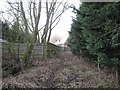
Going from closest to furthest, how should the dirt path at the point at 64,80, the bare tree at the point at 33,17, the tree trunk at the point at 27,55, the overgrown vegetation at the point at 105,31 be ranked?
the overgrown vegetation at the point at 105,31 < the dirt path at the point at 64,80 < the tree trunk at the point at 27,55 < the bare tree at the point at 33,17

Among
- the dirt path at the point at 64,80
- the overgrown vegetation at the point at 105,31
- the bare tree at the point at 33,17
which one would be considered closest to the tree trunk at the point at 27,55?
the bare tree at the point at 33,17

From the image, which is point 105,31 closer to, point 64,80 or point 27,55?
point 64,80

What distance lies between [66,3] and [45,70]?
7.33 m

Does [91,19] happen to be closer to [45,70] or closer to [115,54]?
[115,54]

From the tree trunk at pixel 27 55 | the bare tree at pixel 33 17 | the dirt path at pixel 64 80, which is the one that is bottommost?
the dirt path at pixel 64 80

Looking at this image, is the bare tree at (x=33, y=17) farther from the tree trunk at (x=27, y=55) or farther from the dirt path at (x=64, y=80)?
the dirt path at (x=64, y=80)

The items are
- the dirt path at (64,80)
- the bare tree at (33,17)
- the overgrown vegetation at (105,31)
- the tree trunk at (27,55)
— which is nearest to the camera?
the overgrown vegetation at (105,31)

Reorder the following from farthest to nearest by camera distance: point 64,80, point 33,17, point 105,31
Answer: point 33,17 < point 64,80 < point 105,31

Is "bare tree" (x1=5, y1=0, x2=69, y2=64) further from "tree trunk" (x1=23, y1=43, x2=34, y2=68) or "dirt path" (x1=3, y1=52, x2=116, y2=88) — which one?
"dirt path" (x1=3, y1=52, x2=116, y2=88)

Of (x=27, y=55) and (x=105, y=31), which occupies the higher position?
(x=105, y=31)

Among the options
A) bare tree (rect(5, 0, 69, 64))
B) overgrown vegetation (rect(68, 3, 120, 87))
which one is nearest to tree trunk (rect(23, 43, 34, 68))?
bare tree (rect(5, 0, 69, 64))

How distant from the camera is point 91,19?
17.3 feet

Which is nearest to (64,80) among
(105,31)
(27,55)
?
(27,55)

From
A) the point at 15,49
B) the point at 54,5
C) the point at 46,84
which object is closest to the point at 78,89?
the point at 46,84
